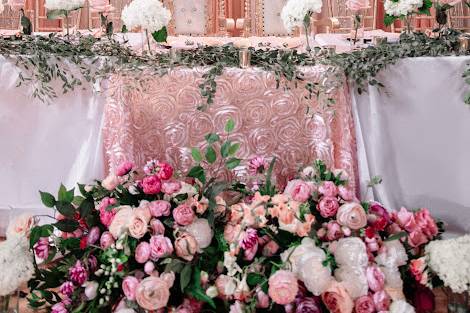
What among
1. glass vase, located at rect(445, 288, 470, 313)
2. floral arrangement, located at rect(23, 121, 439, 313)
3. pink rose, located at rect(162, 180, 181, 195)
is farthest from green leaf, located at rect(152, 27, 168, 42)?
glass vase, located at rect(445, 288, 470, 313)

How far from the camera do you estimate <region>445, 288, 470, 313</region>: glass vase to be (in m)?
1.38

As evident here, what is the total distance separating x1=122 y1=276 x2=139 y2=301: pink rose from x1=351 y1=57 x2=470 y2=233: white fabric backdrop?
1.23m

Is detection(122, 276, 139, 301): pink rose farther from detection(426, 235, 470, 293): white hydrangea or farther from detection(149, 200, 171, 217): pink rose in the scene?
detection(426, 235, 470, 293): white hydrangea

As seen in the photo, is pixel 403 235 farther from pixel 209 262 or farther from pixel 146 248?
pixel 146 248

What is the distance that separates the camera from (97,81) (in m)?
2.21

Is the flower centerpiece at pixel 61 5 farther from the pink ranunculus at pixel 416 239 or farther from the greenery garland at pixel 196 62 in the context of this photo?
the pink ranunculus at pixel 416 239

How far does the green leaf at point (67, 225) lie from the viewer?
1.47 meters

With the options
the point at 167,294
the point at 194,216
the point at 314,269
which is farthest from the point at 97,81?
the point at 314,269

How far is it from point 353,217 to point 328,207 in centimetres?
8

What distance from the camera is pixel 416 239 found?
1453 millimetres

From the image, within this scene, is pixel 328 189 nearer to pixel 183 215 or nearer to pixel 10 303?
pixel 183 215

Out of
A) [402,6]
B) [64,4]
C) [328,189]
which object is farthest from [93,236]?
[402,6]

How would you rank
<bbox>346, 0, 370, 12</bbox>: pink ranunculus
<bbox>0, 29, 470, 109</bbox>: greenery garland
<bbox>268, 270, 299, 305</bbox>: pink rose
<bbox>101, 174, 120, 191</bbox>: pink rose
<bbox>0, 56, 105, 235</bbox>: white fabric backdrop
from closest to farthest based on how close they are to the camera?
<bbox>268, 270, 299, 305</bbox>: pink rose < <bbox>101, 174, 120, 191</bbox>: pink rose < <bbox>0, 29, 470, 109</bbox>: greenery garland < <bbox>0, 56, 105, 235</bbox>: white fabric backdrop < <bbox>346, 0, 370, 12</bbox>: pink ranunculus

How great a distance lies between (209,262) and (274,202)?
230 mm
